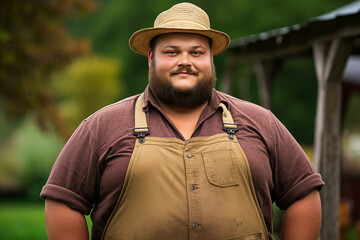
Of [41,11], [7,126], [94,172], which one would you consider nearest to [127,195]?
[94,172]

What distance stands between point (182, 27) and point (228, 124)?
1.69 ft

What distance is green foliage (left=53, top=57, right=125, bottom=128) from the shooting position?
2077 centimetres

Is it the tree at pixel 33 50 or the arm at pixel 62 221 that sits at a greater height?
the tree at pixel 33 50

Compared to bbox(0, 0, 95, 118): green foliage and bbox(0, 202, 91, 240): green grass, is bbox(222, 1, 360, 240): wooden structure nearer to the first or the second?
bbox(0, 0, 95, 118): green foliage

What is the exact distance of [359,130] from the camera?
20531 mm

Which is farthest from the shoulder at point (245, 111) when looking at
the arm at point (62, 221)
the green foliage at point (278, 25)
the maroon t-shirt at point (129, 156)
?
the green foliage at point (278, 25)

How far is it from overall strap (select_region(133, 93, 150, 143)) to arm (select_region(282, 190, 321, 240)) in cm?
81

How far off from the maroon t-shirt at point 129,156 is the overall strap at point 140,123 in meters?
0.03

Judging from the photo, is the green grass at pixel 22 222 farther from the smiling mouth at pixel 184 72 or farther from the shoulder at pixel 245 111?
the smiling mouth at pixel 184 72

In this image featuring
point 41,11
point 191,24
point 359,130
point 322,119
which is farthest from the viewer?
point 359,130

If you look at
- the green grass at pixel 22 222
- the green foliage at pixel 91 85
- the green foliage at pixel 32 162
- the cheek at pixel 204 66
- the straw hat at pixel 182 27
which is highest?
the green foliage at pixel 91 85

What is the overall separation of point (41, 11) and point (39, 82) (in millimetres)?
1144

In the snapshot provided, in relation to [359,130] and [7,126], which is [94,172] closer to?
[359,130]

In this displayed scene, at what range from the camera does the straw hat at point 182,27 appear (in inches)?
121
